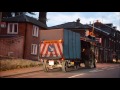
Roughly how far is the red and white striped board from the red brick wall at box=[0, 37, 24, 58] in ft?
47.7

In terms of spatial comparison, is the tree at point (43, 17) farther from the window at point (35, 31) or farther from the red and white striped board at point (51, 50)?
the red and white striped board at point (51, 50)

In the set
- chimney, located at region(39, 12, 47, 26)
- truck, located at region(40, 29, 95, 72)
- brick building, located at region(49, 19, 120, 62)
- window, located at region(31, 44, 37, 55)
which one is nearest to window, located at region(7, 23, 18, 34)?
window, located at region(31, 44, 37, 55)

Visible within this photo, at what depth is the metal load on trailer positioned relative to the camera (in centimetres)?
2048

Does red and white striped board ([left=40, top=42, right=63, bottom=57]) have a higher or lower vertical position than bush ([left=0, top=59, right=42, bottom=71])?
higher

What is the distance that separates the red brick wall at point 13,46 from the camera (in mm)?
35625

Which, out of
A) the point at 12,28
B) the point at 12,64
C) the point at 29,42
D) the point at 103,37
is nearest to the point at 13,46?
the point at 29,42

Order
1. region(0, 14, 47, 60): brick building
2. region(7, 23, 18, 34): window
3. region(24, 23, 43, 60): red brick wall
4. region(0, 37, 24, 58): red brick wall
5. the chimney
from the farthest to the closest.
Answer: the chimney → region(7, 23, 18, 34): window → region(24, 23, 43, 60): red brick wall → region(0, 14, 47, 60): brick building → region(0, 37, 24, 58): red brick wall

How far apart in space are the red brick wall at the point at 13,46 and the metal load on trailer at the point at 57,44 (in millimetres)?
14610

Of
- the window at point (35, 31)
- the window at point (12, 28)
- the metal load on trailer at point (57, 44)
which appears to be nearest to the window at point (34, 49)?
the window at point (35, 31)

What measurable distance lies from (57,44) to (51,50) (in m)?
0.84

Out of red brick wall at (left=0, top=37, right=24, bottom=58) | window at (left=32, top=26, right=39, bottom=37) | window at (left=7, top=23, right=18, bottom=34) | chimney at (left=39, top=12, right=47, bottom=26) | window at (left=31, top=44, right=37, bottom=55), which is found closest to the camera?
red brick wall at (left=0, top=37, right=24, bottom=58)

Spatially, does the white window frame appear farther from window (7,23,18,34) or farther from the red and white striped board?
the red and white striped board
